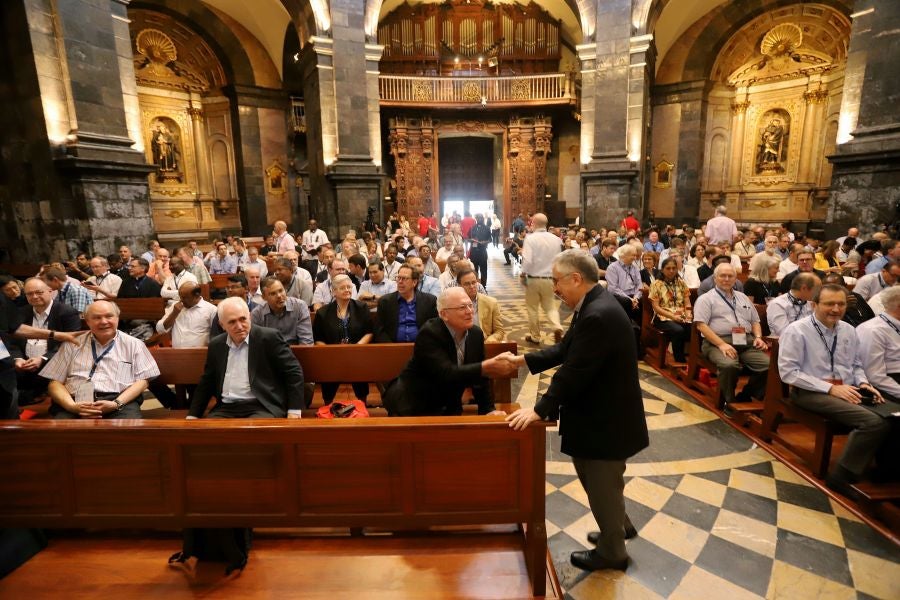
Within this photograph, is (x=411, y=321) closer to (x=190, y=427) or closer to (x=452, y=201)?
(x=190, y=427)

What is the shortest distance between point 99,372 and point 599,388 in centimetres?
318

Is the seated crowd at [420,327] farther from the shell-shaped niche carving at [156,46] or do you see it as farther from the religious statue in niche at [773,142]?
the religious statue in niche at [773,142]

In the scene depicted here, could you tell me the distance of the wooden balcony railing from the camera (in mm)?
17375

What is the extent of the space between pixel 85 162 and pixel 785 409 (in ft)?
32.8

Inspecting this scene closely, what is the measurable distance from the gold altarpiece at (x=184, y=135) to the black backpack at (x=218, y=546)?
49.1 ft

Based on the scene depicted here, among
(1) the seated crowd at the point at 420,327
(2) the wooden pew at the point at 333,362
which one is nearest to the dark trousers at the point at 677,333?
(1) the seated crowd at the point at 420,327

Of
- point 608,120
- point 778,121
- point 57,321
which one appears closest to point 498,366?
point 57,321

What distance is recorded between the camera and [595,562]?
2.61 metres

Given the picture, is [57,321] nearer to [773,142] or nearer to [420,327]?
[420,327]

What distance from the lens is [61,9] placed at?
782 cm

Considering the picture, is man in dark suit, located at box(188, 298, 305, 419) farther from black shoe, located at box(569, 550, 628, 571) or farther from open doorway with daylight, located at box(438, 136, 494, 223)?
open doorway with daylight, located at box(438, 136, 494, 223)

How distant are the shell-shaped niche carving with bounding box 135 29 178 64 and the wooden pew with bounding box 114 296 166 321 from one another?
1245 cm

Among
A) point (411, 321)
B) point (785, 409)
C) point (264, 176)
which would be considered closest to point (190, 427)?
point (411, 321)

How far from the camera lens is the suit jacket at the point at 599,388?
2193 mm
